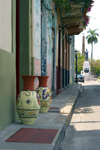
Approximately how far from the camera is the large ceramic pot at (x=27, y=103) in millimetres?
5820

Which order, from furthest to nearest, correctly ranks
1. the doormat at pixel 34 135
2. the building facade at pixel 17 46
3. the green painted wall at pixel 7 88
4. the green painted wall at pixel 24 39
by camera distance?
the green painted wall at pixel 24 39, the building facade at pixel 17 46, the green painted wall at pixel 7 88, the doormat at pixel 34 135

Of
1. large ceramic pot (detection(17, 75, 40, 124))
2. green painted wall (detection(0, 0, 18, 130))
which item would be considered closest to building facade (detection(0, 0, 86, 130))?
green painted wall (detection(0, 0, 18, 130))

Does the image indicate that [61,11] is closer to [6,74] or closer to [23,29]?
[23,29]

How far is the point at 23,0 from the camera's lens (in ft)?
25.6

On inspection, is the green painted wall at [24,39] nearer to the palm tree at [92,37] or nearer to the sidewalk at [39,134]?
the sidewalk at [39,134]

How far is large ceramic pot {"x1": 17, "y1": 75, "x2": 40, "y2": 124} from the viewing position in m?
5.82

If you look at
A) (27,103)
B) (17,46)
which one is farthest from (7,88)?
(17,46)

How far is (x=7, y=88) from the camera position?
227 inches

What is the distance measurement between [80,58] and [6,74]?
93.3 m

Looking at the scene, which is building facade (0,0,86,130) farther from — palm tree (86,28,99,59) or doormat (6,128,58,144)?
palm tree (86,28,99,59)

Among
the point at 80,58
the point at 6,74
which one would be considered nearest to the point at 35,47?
the point at 6,74

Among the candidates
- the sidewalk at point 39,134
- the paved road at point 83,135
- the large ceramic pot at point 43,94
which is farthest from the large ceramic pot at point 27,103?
the large ceramic pot at point 43,94

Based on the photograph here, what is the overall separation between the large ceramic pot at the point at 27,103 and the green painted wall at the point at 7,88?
25 cm

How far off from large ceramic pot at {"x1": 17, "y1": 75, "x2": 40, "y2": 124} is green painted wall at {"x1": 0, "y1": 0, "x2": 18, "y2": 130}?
249 mm
